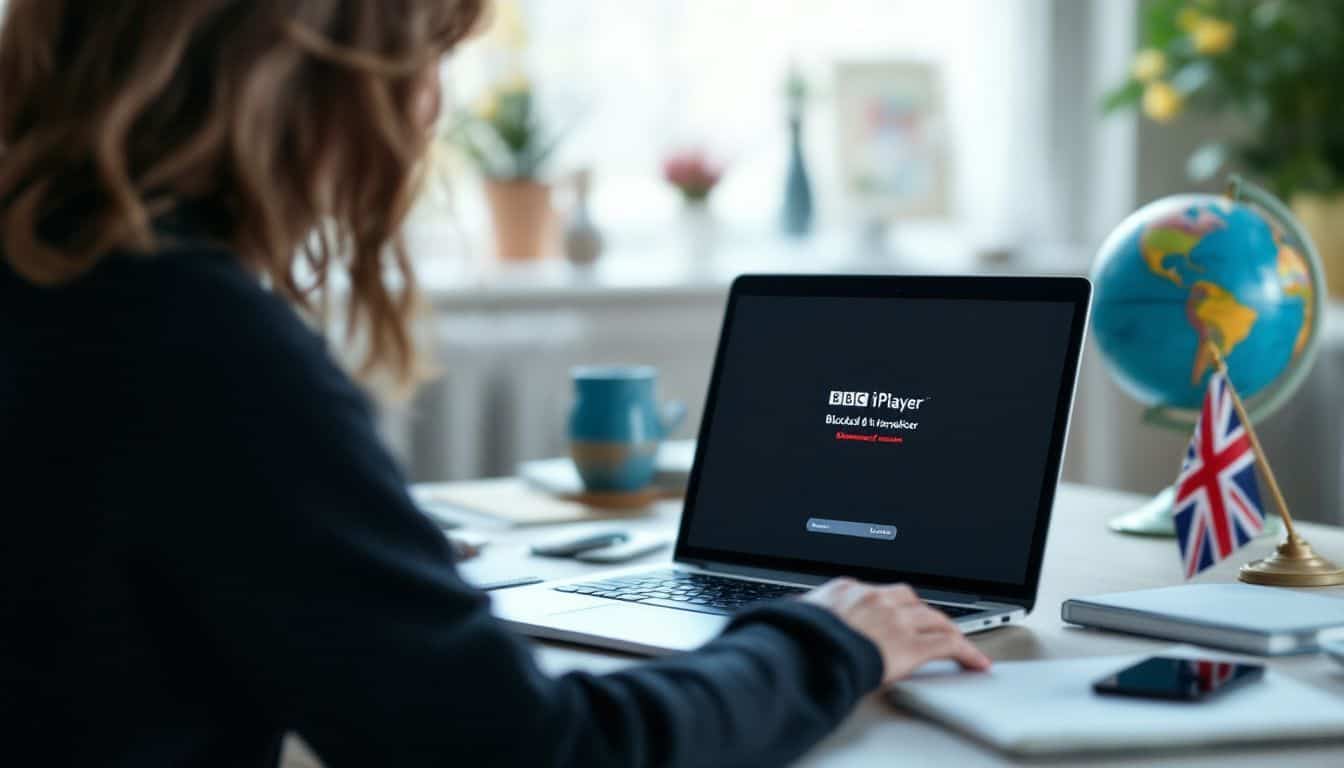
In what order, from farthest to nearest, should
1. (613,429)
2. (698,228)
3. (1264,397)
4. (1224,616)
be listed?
(698,228) → (613,429) → (1264,397) → (1224,616)

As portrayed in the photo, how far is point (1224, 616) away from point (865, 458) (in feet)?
0.95

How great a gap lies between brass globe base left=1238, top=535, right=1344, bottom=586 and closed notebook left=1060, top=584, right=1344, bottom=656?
0.07m

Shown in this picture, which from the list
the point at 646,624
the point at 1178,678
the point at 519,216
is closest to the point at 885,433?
the point at 646,624

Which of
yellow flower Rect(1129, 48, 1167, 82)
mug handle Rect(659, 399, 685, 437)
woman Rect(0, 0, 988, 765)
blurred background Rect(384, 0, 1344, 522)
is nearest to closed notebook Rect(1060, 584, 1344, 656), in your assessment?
woman Rect(0, 0, 988, 765)

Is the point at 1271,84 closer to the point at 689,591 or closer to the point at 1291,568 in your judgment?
the point at 1291,568

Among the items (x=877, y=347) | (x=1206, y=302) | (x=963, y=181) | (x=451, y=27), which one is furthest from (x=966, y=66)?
(x=451, y=27)

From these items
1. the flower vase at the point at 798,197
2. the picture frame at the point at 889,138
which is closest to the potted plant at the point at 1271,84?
the picture frame at the point at 889,138

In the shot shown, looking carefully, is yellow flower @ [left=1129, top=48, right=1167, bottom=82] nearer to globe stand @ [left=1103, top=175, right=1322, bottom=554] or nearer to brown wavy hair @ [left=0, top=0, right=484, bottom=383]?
globe stand @ [left=1103, top=175, right=1322, bottom=554]

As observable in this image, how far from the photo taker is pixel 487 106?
3107mm

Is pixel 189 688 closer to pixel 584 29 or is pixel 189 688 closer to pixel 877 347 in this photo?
pixel 877 347

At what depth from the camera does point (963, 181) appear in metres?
3.59

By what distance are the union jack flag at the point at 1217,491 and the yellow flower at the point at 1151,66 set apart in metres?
2.09

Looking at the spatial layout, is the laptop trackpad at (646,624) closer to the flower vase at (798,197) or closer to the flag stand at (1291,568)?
the flag stand at (1291,568)

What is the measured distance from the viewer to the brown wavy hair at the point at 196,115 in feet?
2.38
